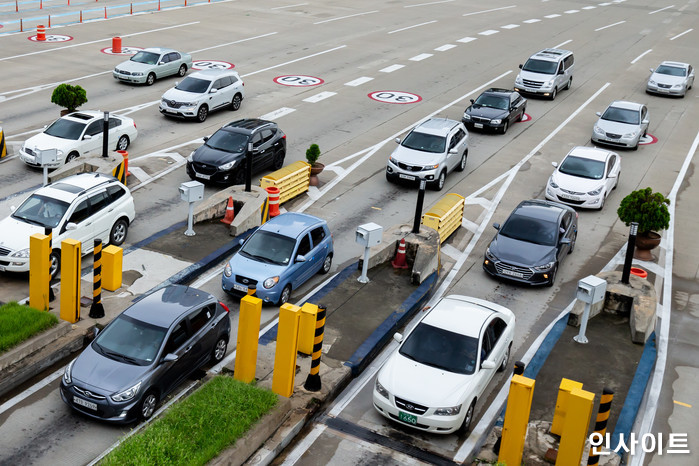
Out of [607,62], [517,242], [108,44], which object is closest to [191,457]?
[517,242]

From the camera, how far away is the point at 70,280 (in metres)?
16.7

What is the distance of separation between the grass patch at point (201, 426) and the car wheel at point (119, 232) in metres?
7.70

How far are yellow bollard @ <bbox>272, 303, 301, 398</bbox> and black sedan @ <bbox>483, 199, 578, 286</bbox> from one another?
7754 millimetres

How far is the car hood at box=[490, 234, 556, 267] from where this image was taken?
2078cm

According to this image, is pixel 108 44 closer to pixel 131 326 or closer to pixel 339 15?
pixel 339 15

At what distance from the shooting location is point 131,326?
15.2 meters

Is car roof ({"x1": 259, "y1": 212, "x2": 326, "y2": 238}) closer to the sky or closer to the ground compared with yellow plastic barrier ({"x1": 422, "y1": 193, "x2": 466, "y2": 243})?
closer to the sky

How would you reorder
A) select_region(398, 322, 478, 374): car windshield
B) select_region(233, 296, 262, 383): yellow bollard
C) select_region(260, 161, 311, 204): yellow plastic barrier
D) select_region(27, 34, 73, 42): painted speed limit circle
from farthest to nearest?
select_region(27, 34, 73, 42): painted speed limit circle, select_region(260, 161, 311, 204): yellow plastic barrier, select_region(398, 322, 478, 374): car windshield, select_region(233, 296, 262, 383): yellow bollard

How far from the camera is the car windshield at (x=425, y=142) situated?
27.2 meters

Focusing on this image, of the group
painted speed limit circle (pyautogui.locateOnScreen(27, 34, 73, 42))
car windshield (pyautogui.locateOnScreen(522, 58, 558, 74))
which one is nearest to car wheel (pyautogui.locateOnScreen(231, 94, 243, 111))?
car windshield (pyautogui.locateOnScreen(522, 58, 558, 74))

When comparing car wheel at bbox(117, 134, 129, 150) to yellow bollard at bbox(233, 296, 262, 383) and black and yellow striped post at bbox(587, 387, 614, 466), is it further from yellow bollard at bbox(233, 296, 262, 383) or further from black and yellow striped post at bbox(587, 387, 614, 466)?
black and yellow striped post at bbox(587, 387, 614, 466)

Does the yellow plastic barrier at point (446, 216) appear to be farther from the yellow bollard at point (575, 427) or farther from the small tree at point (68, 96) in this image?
the small tree at point (68, 96)

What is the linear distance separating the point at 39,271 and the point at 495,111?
20.9m

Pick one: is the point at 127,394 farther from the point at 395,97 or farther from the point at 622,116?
the point at 395,97
